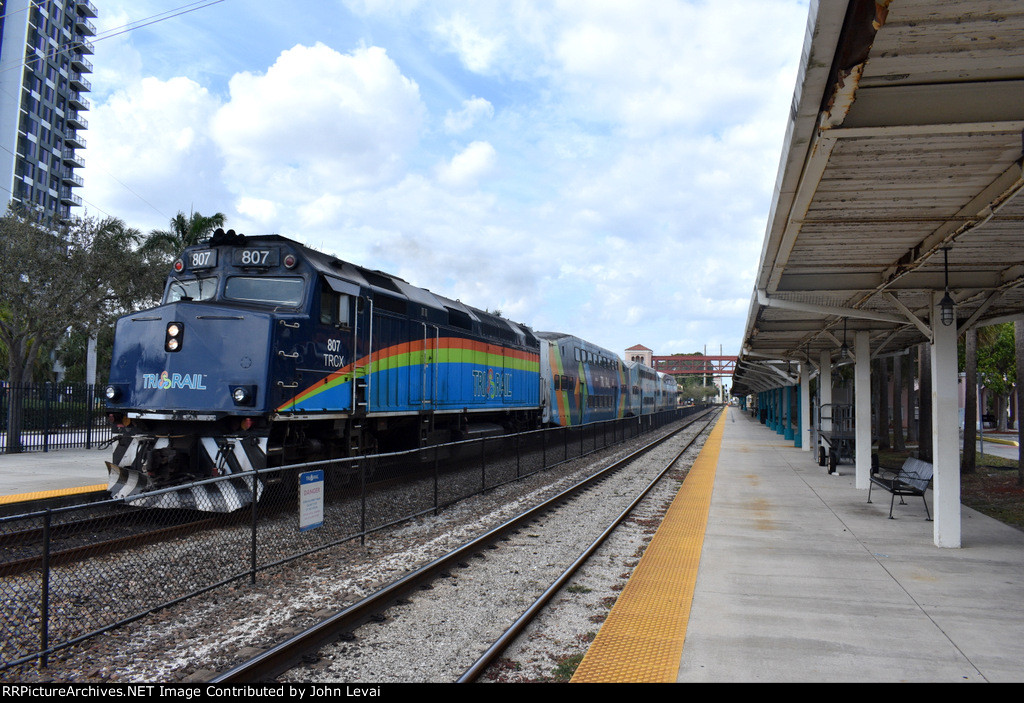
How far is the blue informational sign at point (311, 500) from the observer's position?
747 centimetres

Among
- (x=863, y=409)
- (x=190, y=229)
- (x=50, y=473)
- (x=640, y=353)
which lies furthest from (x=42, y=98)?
(x=640, y=353)

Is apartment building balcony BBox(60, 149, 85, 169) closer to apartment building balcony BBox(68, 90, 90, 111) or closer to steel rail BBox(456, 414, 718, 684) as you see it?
apartment building balcony BBox(68, 90, 90, 111)

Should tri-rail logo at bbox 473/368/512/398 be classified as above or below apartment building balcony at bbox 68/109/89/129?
below

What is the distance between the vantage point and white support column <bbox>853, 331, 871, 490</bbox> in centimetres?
1355

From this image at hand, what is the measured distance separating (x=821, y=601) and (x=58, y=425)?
A: 20729 millimetres

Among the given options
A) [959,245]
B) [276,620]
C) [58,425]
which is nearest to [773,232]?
[959,245]

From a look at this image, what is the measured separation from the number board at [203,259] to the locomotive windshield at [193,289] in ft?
0.74

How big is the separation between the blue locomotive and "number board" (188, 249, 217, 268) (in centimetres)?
2

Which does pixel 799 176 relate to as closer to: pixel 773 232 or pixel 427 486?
pixel 773 232

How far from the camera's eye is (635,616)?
579cm

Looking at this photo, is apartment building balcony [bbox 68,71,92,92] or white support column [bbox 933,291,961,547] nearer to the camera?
white support column [bbox 933,291,961,547]

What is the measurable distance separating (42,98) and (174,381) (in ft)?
257

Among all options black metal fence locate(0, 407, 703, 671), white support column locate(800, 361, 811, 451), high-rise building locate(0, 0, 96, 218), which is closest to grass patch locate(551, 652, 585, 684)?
black metal fence locate(0, 407, 703, 671)
